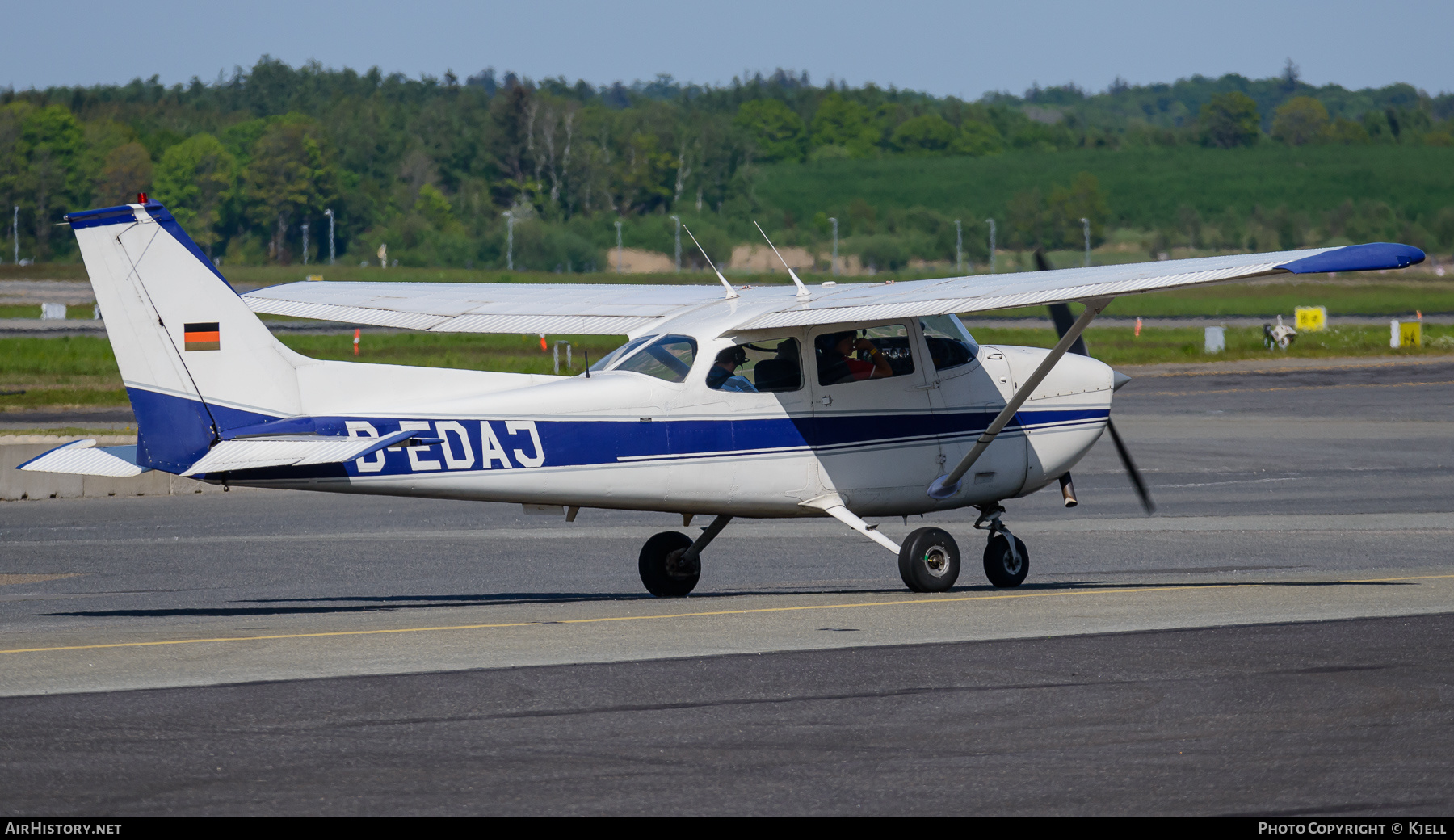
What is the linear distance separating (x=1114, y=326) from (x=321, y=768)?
7773cm

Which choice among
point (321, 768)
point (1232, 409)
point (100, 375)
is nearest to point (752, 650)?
point (321, 768)

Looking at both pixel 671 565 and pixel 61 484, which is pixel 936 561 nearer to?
pixel 671 565

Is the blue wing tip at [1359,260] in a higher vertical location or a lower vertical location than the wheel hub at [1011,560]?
higher

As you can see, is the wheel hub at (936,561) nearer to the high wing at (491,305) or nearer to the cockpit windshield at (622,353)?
the cockpit windshield at (622,353)

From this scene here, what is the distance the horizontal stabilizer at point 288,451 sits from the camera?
32.5 ft

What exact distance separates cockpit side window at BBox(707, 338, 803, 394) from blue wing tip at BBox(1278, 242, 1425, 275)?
3.70 m

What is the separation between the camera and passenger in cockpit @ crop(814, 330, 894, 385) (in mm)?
12055

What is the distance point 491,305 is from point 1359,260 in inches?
282

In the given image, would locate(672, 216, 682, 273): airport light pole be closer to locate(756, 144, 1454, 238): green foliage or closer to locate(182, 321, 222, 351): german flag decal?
locate(756, 144, 1454, 238): green foliage

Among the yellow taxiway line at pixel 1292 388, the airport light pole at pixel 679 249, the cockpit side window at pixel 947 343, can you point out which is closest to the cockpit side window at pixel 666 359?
the cockpit side window at pixel 947 343

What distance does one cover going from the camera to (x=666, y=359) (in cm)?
1165

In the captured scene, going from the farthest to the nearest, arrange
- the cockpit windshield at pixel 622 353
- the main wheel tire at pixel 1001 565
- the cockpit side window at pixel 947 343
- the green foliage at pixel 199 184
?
the green foliage at pixel 199 184
the main wheel tire at pixel 1001 565
the cockpit side window at pixel 947 343
the cockpit windshield at pixel 622 353

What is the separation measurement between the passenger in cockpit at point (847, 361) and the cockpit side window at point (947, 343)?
42cm
